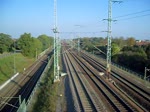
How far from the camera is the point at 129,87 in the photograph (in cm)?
2727

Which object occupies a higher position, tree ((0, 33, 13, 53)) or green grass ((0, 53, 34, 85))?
tree ((0, 33, 13, 53))

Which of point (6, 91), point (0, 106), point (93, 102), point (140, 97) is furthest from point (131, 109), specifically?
point (6, 91)

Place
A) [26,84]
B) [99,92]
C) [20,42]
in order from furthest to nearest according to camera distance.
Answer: [20,42] → [26,84] → [99,92]

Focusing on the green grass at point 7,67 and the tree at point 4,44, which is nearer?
the green grass at point 7,67

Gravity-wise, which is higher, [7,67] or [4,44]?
[4,44]

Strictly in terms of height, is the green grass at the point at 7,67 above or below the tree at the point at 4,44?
below

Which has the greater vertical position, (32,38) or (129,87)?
(32,38)

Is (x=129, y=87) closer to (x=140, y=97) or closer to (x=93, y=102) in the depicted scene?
(x=140, y=97)

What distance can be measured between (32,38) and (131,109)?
185 feet

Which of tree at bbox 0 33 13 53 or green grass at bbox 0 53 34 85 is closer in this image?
green grass at bbox 0 53 34 85

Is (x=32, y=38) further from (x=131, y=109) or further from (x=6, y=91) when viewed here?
(x=131, y=109)

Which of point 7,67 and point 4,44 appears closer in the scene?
point 7,67

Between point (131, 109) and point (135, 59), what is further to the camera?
point (135, 59)

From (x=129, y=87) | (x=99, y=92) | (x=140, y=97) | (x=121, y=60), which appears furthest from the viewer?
(x=121, y=60)
